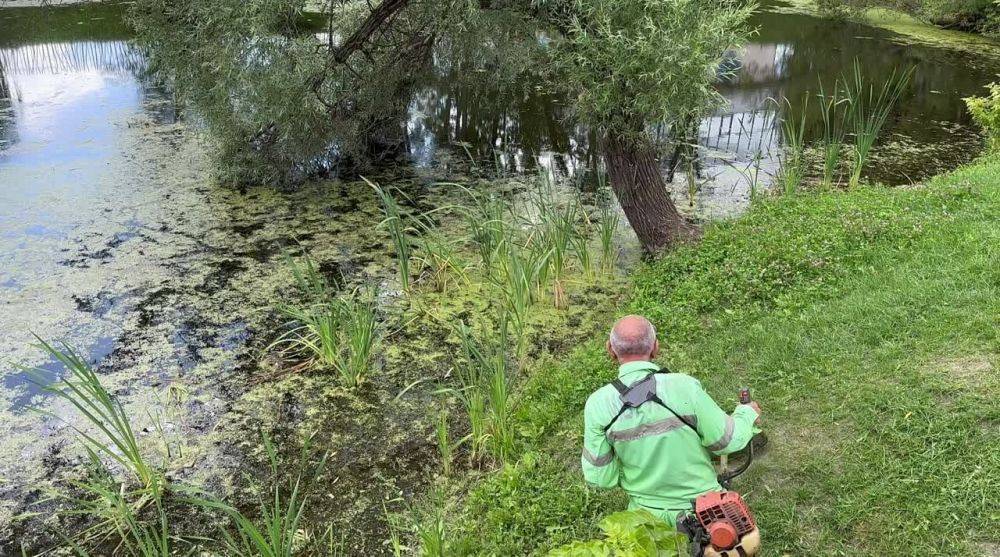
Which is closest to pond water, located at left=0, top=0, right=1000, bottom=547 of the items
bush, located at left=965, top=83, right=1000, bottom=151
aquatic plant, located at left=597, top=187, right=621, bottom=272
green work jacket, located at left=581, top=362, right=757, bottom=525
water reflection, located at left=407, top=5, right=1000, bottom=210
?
water reflection, located at left=407, top=5, right=1000, bottom=210

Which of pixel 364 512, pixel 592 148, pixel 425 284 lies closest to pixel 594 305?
pixel 425 284

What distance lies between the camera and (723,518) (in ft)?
7.79

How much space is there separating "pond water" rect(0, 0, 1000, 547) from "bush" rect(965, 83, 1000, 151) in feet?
1.97

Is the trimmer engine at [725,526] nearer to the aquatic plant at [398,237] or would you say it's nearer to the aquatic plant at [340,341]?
the aquatic plant at [340,341]

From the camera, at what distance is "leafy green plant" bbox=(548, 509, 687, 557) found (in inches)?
83.5

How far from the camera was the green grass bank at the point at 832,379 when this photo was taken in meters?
3.00

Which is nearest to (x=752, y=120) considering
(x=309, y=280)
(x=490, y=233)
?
(x=490, y=233)

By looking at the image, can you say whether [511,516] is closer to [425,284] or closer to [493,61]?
[425,284]

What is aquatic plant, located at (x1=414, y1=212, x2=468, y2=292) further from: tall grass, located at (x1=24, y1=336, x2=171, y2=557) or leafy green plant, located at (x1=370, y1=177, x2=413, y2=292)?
tall grass, located at (x1=24, y1=336, x2=171, y2=557)

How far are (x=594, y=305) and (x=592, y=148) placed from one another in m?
4.38

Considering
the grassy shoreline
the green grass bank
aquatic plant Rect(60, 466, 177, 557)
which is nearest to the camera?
the green grass bank

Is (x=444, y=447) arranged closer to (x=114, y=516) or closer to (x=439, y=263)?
(x=114, y=516)

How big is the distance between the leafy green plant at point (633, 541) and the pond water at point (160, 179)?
3.02m

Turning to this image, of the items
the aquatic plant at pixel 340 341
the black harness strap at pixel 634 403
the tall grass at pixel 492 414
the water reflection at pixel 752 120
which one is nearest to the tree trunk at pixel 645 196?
the water reflection at pixel 752 120
